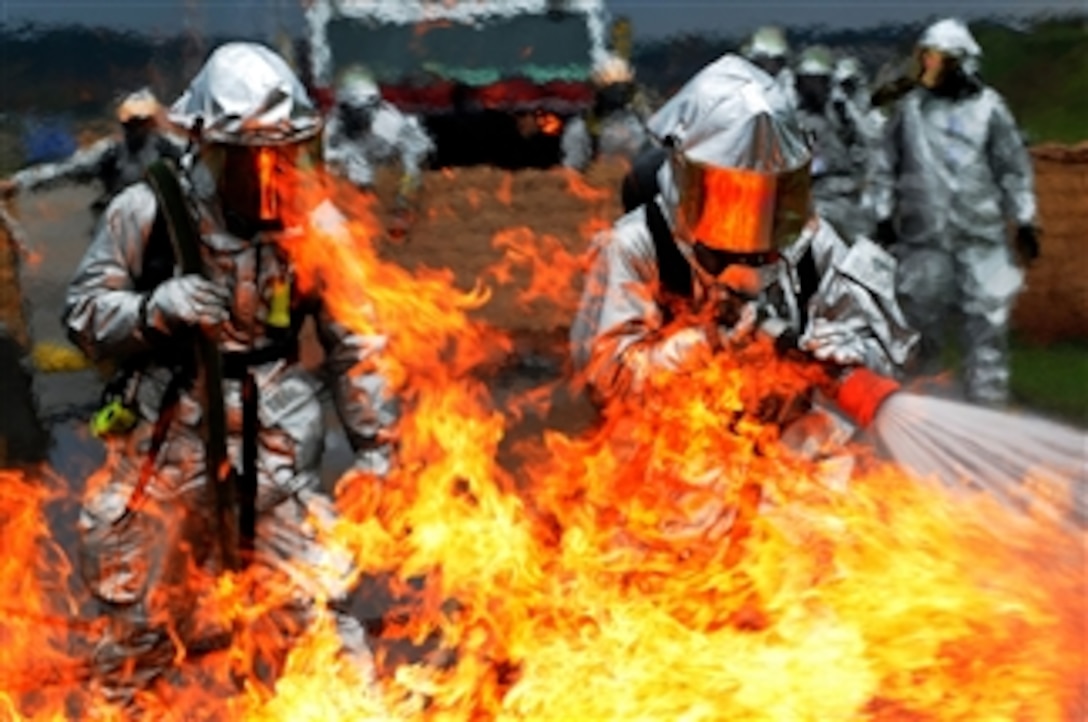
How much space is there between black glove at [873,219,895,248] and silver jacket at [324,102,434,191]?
3.36 meters

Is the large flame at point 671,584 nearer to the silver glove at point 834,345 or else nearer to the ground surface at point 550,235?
the silver glove at point 834,345

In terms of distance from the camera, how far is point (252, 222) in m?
4.20

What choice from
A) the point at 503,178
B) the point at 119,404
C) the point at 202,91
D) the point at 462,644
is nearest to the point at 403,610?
the point at 462,644

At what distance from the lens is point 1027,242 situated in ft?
25.2

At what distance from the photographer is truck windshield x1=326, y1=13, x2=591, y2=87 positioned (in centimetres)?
957

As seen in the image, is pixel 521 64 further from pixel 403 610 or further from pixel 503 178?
pixel 403 610

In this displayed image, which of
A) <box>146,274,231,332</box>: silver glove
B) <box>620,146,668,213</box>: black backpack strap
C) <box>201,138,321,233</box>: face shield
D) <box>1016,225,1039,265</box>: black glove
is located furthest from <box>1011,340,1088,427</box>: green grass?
<box>146,274,231,332</box>: silver glove

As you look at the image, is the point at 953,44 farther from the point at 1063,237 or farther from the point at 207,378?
the point at 207,378

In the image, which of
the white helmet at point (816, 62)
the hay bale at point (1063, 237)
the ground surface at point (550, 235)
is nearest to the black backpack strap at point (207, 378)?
the ground surface at point (550, 235)

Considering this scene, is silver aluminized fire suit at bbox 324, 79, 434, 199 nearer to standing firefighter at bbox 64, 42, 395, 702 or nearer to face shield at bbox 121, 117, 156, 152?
face shield at bbox 121, 117, 156, 152

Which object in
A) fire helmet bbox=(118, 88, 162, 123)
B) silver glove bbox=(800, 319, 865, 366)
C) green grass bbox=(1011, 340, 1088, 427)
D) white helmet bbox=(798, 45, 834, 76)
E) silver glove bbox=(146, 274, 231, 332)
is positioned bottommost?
green grass bbox=(1011, 340, 1088, 427)

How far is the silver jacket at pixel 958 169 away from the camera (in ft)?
25.1

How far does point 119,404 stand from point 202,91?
3.21ft

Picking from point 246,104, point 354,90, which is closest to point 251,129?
point 246,104
